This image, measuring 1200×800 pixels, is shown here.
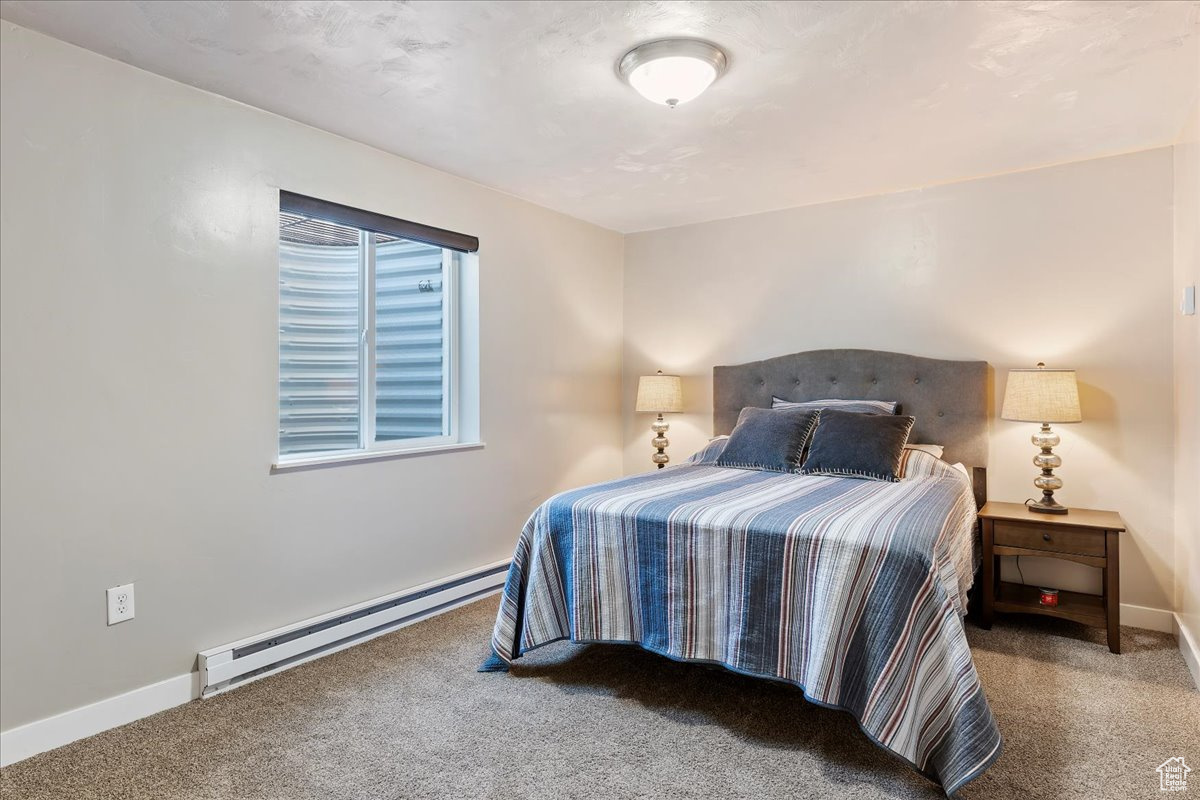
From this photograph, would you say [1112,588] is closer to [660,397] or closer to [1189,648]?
[1189,648]

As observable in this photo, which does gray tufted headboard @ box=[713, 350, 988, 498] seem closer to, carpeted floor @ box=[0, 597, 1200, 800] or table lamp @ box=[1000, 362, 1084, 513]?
table lamp @ box=[1000, 362, 1084, 513]

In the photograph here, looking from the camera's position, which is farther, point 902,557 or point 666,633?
point 666,633

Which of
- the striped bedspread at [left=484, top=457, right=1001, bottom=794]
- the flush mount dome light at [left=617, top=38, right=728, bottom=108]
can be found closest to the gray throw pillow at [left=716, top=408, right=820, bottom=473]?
the striped bedspread at [left=484, top=457, right=1001, bottom=794]

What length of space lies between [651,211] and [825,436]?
184 cm

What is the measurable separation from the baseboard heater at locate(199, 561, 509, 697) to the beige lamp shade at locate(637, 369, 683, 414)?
4.78 ft

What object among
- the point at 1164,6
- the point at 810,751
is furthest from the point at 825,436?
the point at 1164,6

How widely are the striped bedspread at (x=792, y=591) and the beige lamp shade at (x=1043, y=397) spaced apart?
58cm

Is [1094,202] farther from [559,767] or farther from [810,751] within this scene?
[559,767]

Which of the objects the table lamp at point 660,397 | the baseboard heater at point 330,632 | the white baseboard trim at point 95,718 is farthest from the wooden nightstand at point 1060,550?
the white baseboard trim at point 95,718

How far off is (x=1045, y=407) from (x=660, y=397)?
6.92 ft

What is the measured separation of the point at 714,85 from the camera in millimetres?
2467

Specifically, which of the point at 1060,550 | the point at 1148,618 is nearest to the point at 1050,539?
the point at 1060,550

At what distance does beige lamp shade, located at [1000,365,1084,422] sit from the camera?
3.10 meters

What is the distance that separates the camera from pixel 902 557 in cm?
199
